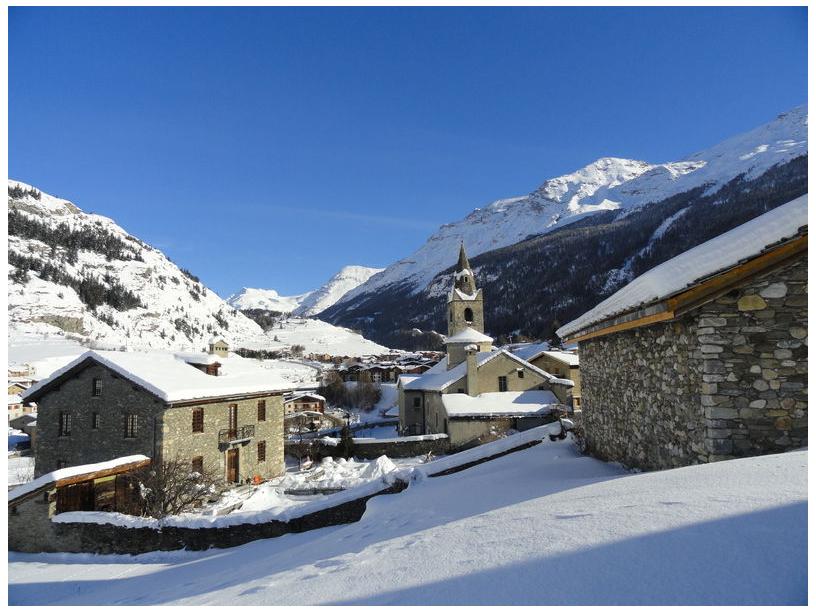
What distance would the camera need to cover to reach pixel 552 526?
430 centimetres

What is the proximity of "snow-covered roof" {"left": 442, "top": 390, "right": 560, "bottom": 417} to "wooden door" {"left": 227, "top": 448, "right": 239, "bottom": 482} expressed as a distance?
14.7 meters

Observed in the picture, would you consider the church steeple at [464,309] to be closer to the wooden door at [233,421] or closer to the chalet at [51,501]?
the wooden door at [233,421]

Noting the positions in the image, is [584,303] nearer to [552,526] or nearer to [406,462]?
[406,462]

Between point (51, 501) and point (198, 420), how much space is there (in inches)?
333

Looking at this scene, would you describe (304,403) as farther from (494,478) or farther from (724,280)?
(724,280)

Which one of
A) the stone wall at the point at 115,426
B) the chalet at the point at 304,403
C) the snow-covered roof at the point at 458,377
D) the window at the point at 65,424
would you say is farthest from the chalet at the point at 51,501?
the chalet at the point at 304,403

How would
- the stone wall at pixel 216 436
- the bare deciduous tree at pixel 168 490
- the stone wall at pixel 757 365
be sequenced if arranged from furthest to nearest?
1. the stone wall at pixel 216 436
2. the bare deciduous tree at pixel 168 490
3. the stone wall at pixel 757 365

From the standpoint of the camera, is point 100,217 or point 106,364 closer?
point 106,364

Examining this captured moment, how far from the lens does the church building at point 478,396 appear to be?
3384 centimetres

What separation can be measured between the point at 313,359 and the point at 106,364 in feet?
297

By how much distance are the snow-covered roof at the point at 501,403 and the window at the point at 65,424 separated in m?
21.8

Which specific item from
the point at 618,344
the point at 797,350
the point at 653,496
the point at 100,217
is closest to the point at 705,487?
the point at 653,496

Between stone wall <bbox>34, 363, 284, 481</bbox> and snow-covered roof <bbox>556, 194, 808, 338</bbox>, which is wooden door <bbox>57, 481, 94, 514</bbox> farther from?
snow-covered roof <bbox>556, 194, 808, 338</bbox>

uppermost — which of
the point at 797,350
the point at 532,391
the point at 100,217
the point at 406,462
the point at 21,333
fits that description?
the point at 100,217
